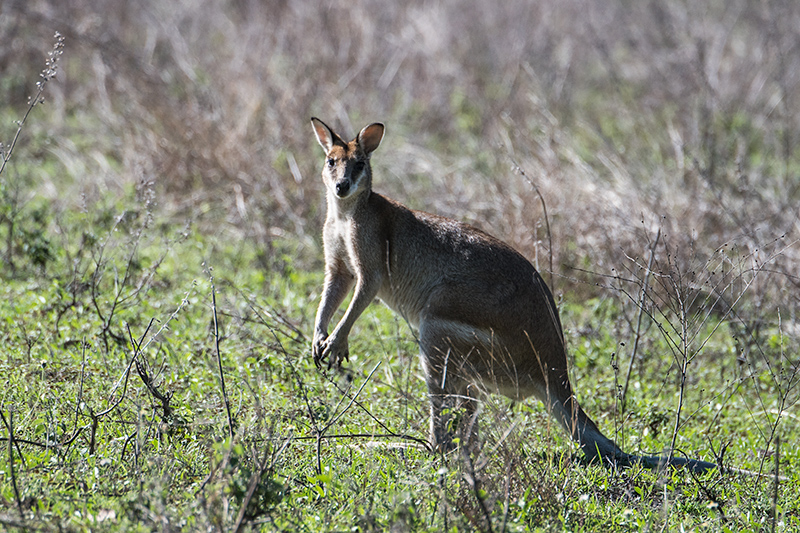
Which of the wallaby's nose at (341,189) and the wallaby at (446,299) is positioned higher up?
the wallaby's nose at (341,189)

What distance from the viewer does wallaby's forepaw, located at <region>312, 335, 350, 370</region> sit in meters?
4.31

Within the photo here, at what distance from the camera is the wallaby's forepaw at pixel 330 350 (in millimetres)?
4309

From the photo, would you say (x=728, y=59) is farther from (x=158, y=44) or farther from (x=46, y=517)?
(x=46, y=517)

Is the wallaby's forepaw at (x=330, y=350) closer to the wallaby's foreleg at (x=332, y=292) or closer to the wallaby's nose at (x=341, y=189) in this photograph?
the wallaby's foreleg at (x=332, y=292)

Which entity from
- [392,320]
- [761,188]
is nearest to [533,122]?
[761,188]

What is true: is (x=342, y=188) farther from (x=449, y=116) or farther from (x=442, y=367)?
(x=449, y=116)

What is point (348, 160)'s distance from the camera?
462 centimetres

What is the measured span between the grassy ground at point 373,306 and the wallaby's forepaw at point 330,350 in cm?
28

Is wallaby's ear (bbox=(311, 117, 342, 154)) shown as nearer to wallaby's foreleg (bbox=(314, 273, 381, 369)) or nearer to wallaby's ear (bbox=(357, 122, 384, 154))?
wallaby's ear (bbox=(357, 122, 384, 154))

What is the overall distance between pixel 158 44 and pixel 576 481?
8.81 meters

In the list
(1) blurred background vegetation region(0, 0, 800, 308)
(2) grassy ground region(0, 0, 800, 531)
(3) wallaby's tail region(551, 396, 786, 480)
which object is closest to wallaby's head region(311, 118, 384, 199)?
(2) grassy ground region(0, 0, 800, 531)

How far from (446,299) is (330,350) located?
67 centimetres

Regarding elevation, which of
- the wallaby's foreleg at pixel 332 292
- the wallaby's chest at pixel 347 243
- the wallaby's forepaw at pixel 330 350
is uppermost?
the wallaby's chest at pixel 347 243

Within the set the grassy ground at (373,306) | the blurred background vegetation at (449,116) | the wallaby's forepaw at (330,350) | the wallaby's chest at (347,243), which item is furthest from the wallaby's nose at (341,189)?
the blurred background vegetation at (449,116)
